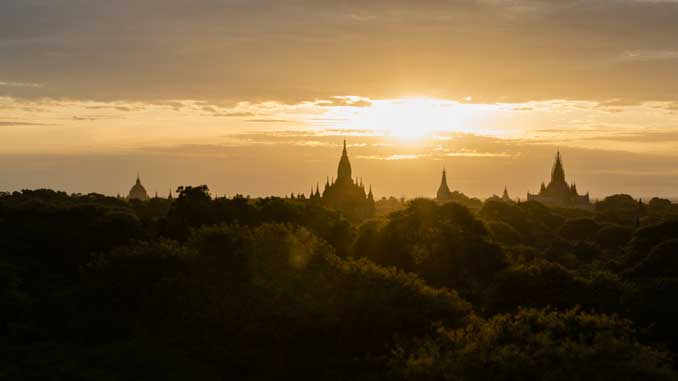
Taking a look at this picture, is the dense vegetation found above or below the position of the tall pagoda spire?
below

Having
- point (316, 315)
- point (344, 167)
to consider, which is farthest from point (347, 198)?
point (316, 315)

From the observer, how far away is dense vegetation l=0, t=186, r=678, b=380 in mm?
29516

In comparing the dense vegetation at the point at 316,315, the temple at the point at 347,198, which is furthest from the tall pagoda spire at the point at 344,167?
the dense vegetation at the point at 316,315

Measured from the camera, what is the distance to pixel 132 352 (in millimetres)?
36938

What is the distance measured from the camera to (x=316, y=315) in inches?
1547

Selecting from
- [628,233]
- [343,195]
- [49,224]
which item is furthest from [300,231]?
[343,195]

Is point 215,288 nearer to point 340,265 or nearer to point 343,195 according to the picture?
point 340,265

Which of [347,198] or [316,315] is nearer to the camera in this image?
[316,315]

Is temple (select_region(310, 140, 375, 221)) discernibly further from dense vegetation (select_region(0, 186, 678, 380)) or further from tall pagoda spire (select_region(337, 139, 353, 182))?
dense vegetation (select_region(0, 186, 678, 380))

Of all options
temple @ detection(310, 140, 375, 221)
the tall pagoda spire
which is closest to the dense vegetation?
temple @ detection(310, 140, 375, 221)

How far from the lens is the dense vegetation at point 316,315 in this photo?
29516 millimetres

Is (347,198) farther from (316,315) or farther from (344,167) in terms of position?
(316,315)

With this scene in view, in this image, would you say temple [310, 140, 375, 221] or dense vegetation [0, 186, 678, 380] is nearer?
dense vegetation [0, 186, 678, 380]

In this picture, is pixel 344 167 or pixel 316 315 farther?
pixel 344 167
